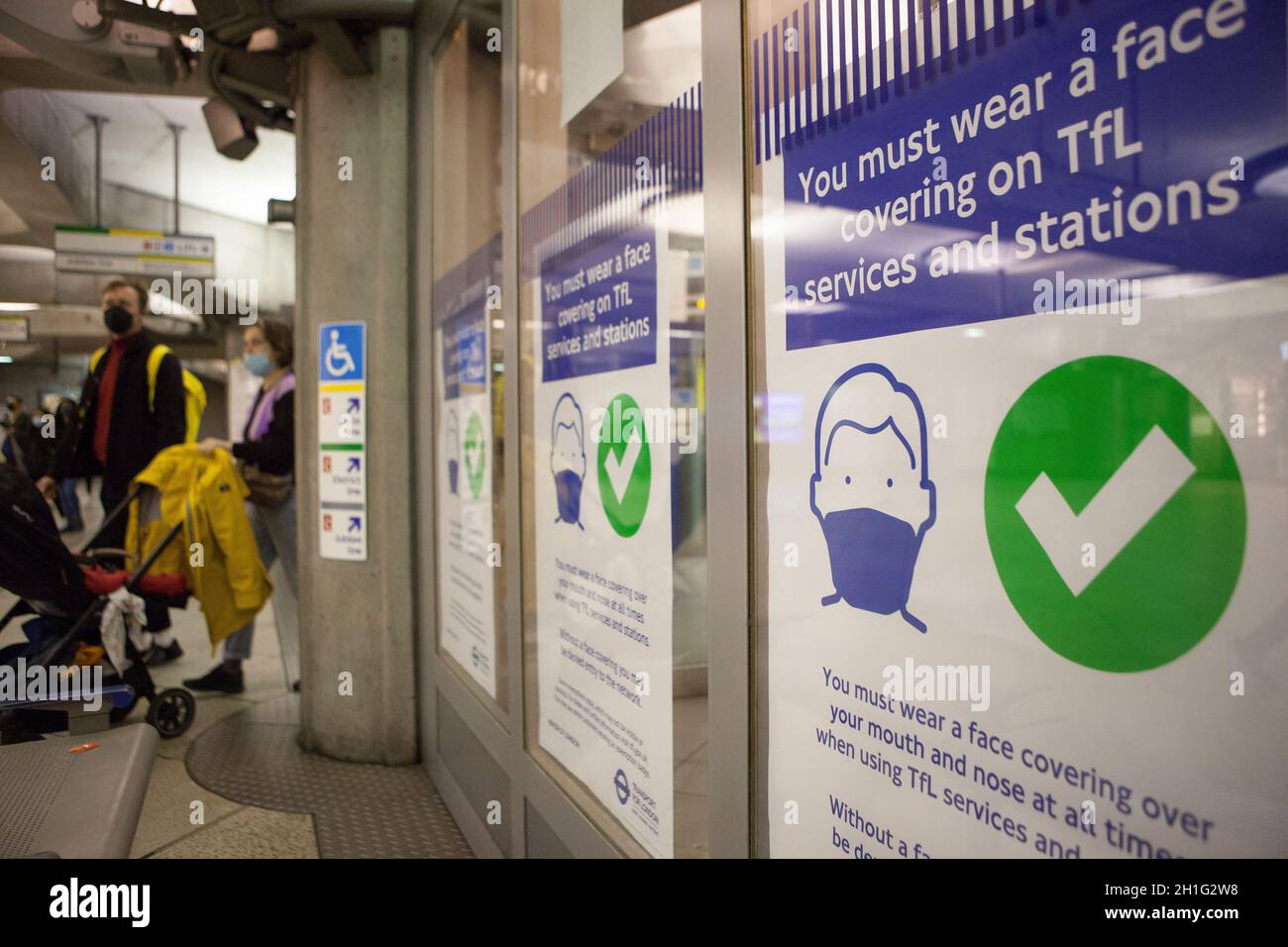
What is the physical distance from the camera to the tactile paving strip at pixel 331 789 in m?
2.70

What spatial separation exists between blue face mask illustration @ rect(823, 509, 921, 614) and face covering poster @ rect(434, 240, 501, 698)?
1.57 m

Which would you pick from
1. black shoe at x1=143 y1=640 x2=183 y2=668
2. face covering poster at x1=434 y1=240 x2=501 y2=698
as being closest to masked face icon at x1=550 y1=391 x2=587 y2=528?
face covering poster at x1=434 y1=240 x2=501 y2=698

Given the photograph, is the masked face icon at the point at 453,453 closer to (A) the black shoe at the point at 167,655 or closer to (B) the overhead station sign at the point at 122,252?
(A) the black shoe at the point at 167,655

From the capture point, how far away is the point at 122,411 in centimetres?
420

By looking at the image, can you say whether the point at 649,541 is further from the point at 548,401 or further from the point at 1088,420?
the point at 1088,420

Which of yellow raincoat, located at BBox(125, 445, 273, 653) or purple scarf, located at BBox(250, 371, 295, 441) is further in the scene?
purple scarf, located at BBox(250, 371, 295, 441)

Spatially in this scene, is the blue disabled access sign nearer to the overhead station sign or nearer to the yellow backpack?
the yellow backpack

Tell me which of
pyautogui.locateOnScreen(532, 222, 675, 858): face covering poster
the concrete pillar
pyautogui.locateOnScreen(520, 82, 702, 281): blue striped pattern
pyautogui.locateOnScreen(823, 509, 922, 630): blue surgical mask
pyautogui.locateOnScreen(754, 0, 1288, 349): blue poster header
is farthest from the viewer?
the concrete pillar

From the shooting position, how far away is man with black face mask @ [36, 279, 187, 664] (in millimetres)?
4148

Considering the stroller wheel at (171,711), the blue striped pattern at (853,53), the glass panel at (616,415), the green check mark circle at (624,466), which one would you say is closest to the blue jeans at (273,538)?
the stroller wheel at (171,711)

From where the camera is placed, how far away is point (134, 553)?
3707 millimetres

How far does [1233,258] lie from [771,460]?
25.5 inches

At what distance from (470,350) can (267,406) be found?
2.10m

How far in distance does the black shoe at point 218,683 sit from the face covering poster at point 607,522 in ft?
9.43
